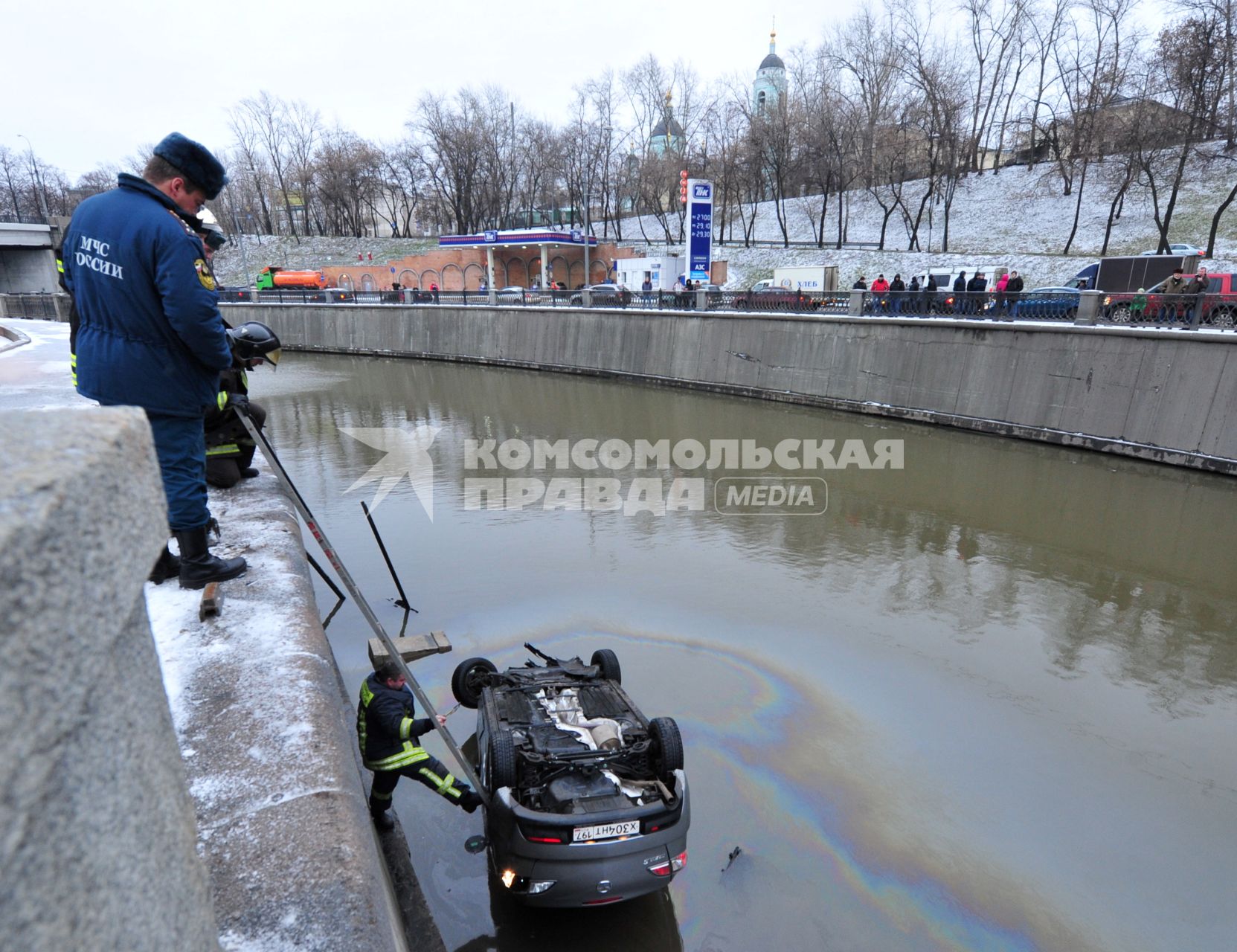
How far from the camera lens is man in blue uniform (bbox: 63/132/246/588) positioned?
3305 mm

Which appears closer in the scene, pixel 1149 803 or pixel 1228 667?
pixel 1149 803

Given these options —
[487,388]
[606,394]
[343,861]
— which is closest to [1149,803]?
[343,861]

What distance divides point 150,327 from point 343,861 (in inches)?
101

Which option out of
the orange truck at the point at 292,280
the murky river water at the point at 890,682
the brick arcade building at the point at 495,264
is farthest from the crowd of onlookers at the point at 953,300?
the orange truck at the point at 292,280

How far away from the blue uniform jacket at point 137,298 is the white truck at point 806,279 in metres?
27.7

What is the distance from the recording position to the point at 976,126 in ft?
147

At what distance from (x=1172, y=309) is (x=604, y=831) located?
49.2ft

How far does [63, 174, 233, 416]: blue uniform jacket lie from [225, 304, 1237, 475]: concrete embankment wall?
49.4 feet

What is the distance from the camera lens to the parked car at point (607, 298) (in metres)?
25.2

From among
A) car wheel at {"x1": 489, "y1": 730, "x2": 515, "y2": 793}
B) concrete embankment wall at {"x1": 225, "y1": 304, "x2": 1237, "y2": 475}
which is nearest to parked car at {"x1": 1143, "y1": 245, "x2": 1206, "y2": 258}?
concrete embankment wall at {"x1": 225, "y1": 304, "x2": 1237, "y2": 475}

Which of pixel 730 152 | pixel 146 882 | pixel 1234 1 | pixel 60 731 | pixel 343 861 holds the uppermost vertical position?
pixel 1234 1

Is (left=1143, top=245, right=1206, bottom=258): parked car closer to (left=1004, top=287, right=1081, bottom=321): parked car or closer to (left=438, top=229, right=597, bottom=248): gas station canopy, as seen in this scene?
(left=1004, top=287, right=1081, bottom=321): parked car

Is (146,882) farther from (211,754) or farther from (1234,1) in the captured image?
(1234,1)

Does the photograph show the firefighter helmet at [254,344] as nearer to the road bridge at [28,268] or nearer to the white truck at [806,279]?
the white truck at [806,279]
